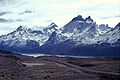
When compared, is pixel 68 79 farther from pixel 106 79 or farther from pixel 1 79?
pixel 1 79

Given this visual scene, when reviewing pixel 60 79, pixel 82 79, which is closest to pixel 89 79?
pixel 82 79

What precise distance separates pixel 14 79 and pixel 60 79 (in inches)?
416

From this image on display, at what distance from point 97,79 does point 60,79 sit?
28.3 feet

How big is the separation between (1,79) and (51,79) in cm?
1126

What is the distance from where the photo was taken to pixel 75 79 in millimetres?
73562

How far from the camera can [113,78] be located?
71125mm

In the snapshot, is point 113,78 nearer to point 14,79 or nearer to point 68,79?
point 68,79

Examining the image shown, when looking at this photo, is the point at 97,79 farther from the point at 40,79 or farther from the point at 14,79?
the point at 14,79

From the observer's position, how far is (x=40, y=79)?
73125 millimetres

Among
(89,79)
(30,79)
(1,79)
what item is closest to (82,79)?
(89,79)

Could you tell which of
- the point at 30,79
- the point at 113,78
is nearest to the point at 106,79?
the point at 113,78

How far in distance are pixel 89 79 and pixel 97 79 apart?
6.50 feet

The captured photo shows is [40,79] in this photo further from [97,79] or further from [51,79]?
[97,79]

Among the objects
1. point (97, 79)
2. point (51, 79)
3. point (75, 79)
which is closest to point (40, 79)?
point (51, 79)
